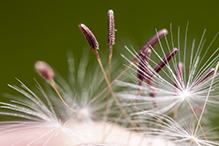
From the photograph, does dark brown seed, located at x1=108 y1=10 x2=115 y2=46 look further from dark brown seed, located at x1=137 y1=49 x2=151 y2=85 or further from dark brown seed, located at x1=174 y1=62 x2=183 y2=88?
dark brown seed, located at x1=174 y1=62 x2=183 y2=88

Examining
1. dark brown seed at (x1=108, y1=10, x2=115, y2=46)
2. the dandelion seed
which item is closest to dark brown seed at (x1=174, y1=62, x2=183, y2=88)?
the dandelion seed

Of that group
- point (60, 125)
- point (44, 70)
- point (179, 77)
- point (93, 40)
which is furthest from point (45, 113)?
point (179, 77)

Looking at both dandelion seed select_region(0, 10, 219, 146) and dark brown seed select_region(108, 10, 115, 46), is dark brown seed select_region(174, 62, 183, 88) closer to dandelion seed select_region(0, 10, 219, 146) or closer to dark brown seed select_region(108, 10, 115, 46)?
dandelion seed select_region(0, 10, 219, 146)

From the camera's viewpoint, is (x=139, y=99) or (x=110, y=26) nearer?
(x=110, y=26)

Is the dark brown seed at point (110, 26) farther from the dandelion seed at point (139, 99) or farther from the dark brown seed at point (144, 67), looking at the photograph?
the dark brown seed at point (144, 67)

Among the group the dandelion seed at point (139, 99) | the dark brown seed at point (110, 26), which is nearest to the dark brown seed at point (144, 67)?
the dandelion seed at point (139, 99)

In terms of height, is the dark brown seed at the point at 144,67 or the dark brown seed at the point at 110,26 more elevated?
the dark brown seed at the point at 110,26

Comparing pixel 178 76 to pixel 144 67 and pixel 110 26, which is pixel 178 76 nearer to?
pixel 144 67

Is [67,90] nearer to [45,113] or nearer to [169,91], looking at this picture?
[45,113]

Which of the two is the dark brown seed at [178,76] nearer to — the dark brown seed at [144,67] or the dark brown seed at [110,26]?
the dark brown seed at [144,67]

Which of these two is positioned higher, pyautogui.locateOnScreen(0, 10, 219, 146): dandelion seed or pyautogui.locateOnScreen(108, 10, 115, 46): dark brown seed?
pyautogui.locateOnScreen(108, 10, 115, 46): dark brown seed

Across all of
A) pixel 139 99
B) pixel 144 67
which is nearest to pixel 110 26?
pixel 144 67
